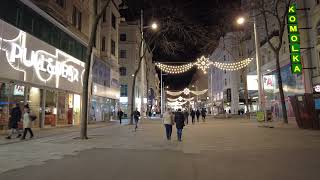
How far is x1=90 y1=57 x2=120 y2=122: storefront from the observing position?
34094 mm

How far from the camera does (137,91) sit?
6531cm

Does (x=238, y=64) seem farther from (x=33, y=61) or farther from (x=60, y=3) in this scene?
(x=33, y=61)

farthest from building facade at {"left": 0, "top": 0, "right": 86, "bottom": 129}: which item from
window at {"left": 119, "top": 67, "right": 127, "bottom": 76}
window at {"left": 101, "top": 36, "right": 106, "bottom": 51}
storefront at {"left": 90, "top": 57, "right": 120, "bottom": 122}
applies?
window at {"left": 119, "top": 67, "right": 127, "bottom": 76}

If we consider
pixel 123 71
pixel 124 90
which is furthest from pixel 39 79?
pixel 123 71

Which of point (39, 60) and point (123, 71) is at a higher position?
point (123, 71)

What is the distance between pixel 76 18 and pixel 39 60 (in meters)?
10.1

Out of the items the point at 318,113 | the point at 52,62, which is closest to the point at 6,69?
the point at 52,62

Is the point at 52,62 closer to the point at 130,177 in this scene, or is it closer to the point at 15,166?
the point at 15,166

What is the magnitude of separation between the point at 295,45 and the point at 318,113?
29.8ft

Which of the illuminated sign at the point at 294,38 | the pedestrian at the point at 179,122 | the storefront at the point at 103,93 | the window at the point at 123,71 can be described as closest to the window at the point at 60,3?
the storefront at the point at 103,93

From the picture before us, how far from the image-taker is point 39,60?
21172mm

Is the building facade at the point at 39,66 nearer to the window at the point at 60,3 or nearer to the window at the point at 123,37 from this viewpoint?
the window at the point at 60,3

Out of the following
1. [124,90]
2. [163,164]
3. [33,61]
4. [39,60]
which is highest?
[124,90]

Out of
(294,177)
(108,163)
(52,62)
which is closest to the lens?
(294,177)
